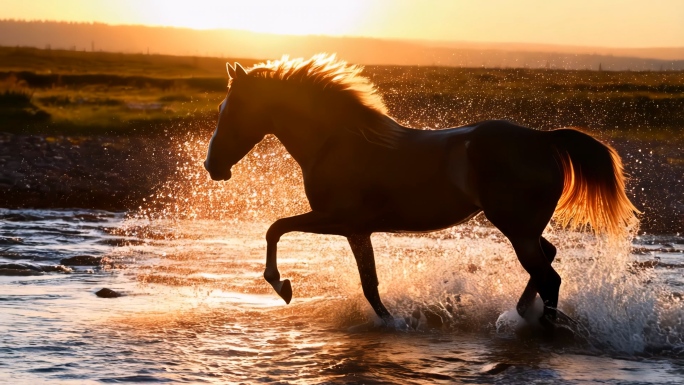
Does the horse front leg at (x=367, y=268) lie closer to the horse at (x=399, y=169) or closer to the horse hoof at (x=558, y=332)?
the horse at (x=399, y=169)

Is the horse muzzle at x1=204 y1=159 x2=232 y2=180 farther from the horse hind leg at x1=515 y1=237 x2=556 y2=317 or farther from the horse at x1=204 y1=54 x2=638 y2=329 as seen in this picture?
the horse hind leg at x1=515 y1=237 x2=556 y2=317

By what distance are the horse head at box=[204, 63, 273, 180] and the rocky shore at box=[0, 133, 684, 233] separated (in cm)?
926

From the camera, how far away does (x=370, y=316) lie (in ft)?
27.1

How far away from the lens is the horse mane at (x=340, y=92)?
26.3ft

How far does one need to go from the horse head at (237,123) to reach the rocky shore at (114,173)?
9.26 metres

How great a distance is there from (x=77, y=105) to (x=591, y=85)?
64.2ft

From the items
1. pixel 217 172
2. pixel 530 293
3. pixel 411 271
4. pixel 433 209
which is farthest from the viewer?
pixel 411 271

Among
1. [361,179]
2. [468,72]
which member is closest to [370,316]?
[361,179]

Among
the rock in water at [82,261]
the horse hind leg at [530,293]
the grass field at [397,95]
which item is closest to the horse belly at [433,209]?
the horse hind leg at [530,293]

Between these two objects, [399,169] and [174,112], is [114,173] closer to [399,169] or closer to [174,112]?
→ [174,112]

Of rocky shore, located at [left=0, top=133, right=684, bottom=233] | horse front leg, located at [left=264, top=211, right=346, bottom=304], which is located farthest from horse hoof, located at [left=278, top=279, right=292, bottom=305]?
rocky shore, located at [left=0, top=133, right=684, bottom=233]

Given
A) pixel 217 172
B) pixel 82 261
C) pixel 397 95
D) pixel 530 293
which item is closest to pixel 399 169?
pixel 530 293

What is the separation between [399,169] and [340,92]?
2.79 feet

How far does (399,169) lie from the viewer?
7777 mm
